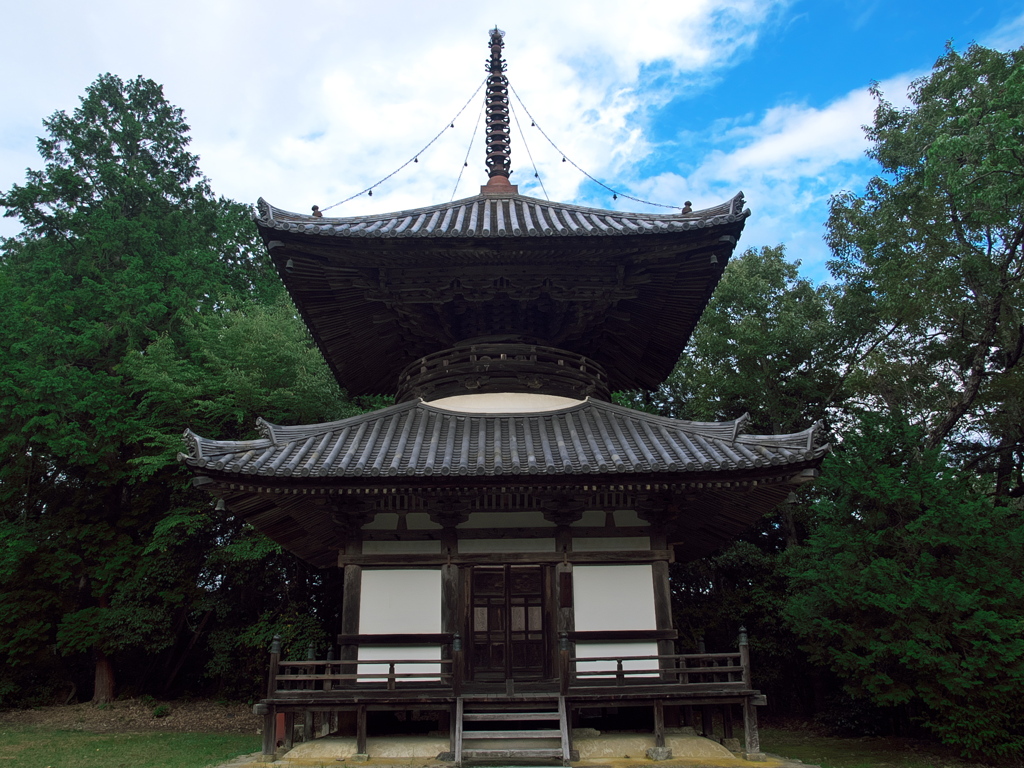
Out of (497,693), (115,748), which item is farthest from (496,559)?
(115,748)

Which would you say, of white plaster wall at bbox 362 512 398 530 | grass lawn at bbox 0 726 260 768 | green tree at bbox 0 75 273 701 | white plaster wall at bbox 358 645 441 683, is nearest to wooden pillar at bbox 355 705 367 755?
white plaster wall at bbox 358 645 441 683

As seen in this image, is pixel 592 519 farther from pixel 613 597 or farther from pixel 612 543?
pixel 613 597

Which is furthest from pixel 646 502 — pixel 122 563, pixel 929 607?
pixel 122 563

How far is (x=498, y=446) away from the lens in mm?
9250

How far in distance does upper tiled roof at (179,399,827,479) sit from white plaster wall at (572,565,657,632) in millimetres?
1598

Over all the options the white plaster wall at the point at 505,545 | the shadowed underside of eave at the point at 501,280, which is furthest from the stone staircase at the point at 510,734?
the shadowed underside of eave at the point at 501,280

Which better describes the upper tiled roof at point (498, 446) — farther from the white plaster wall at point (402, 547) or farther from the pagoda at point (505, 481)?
the white plaster wall at point (402, 547)

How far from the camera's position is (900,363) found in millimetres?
20078

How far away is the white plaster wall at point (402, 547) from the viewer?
30.9ft

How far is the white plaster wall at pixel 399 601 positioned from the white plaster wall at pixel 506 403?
8.24 feet

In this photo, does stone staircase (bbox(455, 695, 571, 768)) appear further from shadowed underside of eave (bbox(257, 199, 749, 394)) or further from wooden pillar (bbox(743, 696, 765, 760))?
Result: shadowed underside of eave (bbox(257, 199, 749, 394))

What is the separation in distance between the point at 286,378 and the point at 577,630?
16477mm

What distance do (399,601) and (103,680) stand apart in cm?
1796

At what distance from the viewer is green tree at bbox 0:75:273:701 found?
21.1 m
